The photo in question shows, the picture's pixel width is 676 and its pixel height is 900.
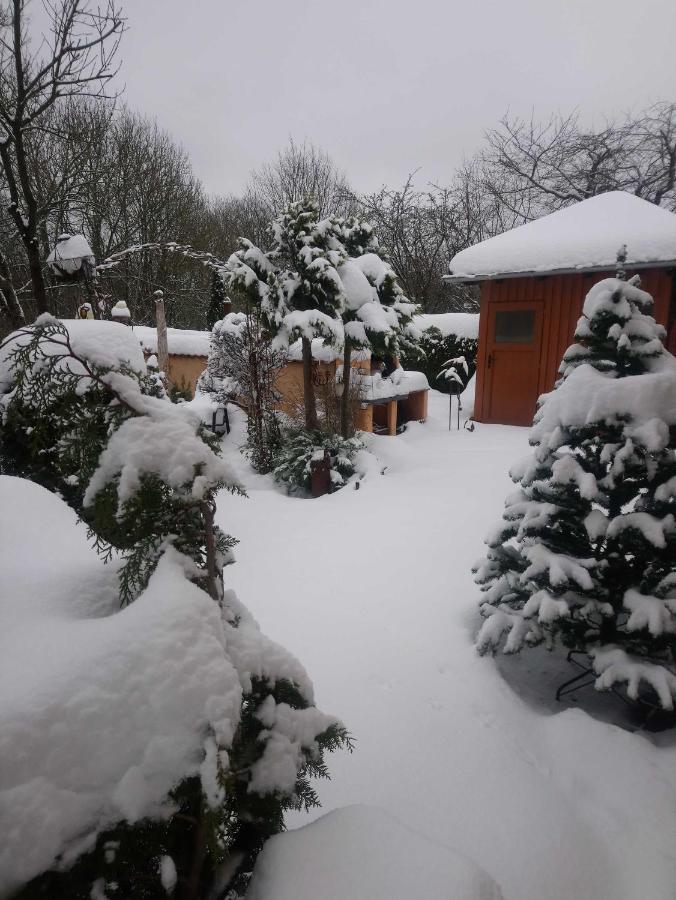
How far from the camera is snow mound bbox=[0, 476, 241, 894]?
0.80 m

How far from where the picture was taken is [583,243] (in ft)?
26.7

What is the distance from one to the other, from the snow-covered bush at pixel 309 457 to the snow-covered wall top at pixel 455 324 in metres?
6.80

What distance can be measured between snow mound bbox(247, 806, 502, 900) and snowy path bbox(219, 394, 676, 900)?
80 cm

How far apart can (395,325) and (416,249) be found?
15215 millimetres

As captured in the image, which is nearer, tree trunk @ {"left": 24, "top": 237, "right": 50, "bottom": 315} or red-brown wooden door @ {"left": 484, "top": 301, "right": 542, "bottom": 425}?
tree trunk @ {"left": 24, "top": 237, "right": 50, "bottom": 315}

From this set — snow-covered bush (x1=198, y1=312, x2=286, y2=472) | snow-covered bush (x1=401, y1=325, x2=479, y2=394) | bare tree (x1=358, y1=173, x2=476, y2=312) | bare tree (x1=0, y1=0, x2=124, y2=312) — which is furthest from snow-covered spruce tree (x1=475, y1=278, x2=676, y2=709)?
bare tree (x1=358, y1=173, x2=476, y2=312)

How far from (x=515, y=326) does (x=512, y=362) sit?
0.69 metres

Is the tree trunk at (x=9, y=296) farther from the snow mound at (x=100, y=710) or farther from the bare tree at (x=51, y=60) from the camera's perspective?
the snow mound at (x=100, y=710)

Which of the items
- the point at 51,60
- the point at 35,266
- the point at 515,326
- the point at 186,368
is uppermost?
the point at 51,60

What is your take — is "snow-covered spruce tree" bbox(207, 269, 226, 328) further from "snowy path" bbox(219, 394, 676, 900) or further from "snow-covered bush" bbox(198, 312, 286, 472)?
"snowy path" bbox(219, 394, 676, 900)

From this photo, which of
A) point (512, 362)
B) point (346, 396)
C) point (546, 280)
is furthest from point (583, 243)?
point (346, 396)

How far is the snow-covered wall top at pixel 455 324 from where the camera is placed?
41.4 ft

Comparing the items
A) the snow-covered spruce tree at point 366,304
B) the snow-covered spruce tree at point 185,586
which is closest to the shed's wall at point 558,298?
the snow-covered spruce tree at point 366,304

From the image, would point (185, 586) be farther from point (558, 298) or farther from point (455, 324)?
point (455, 324)
